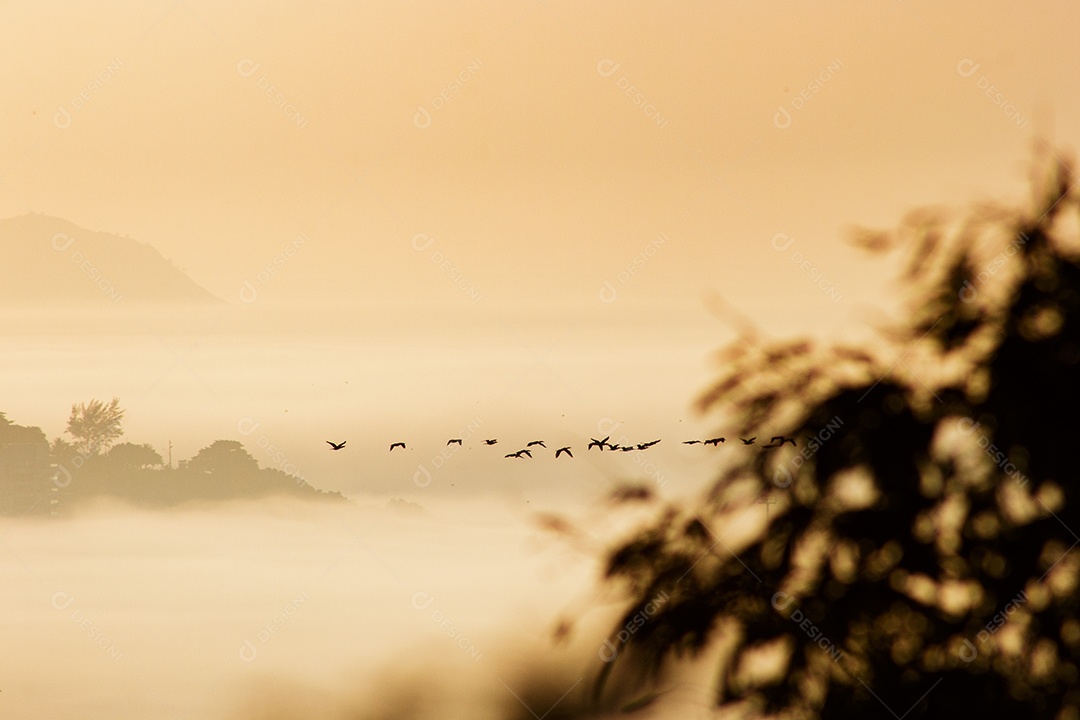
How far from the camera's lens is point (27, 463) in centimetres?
19488

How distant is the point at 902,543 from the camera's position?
6.33 m

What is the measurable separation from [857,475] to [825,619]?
709mm

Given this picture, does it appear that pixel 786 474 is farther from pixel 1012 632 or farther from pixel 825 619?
pixel 1012 632

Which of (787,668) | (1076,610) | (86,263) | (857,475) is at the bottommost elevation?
(1076,610)

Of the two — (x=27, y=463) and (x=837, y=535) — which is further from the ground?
(x=27, y=463)

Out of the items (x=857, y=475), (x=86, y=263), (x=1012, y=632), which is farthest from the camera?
(x=86, y=263)

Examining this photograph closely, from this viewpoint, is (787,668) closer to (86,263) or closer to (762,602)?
(762,602)

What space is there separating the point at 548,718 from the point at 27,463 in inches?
7958

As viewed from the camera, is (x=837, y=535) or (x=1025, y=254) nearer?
(x=837, y=535)

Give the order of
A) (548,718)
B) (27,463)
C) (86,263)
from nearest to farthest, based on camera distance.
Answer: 1. (548,718)
2. (86,263)
3. (27,463)

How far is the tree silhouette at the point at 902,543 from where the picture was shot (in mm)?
6180

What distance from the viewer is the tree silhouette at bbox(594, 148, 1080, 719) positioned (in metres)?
6.18

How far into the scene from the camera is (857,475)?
257 inches

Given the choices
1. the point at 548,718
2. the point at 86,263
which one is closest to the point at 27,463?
the point at 86,263
